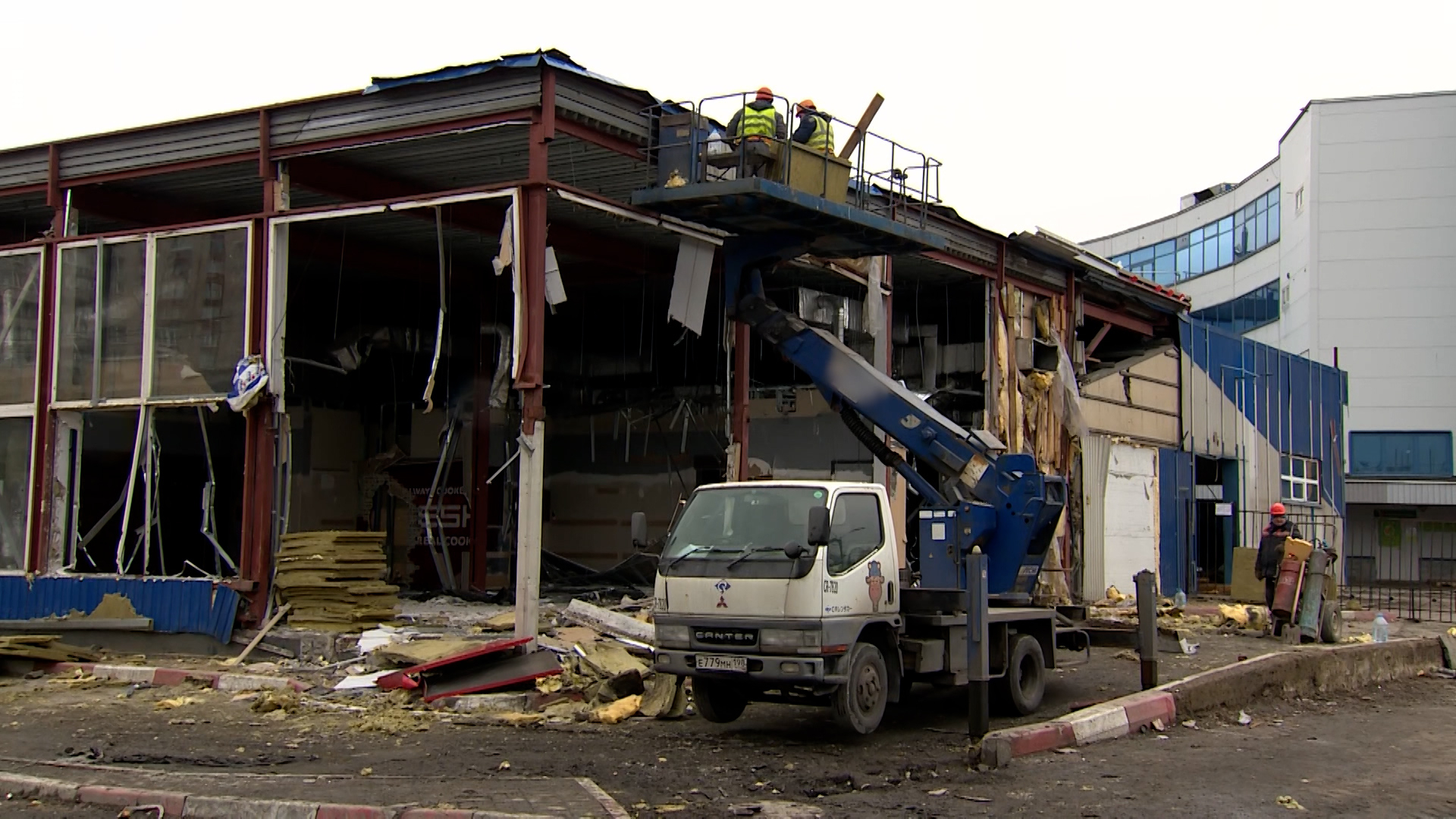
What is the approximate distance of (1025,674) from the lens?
521 inches

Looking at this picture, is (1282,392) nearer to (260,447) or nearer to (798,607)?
(260,447)

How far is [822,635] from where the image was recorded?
10586 millimetres

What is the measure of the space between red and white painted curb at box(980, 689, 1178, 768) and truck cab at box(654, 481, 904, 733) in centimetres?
129

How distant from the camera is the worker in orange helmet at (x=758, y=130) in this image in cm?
1582

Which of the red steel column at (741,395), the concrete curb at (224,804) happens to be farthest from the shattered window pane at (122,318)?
the concrete curb at (224,804)

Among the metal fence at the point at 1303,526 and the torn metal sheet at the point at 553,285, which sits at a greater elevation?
the torn metal sheet at the point at 553,285

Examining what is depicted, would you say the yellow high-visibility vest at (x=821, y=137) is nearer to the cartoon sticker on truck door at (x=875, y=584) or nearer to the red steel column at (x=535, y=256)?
the red steel column at (x=535, y=256)

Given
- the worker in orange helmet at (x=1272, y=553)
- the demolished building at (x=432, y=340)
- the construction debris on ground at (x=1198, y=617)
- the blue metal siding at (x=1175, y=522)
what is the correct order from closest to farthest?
1. the demolished building at (x=432, y=340)
2. the worker in orange helmet at (x=1272, y=553)
3. the construction debris on ground at (x=1198, y=617)
4. the blue metal siding at (x=1175, y=522)

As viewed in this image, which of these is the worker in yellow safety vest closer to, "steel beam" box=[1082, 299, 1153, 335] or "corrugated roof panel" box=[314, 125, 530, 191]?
"corrugated roof panel" box=[314, 125, 530, 191]

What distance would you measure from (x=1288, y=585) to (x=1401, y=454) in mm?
37079

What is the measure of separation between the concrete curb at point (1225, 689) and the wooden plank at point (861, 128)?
8.04m

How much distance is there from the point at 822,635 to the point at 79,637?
1197cm

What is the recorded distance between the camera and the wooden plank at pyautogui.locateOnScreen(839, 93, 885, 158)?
57.2 feet

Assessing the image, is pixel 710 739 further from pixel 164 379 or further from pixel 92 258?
pixel 92 258
